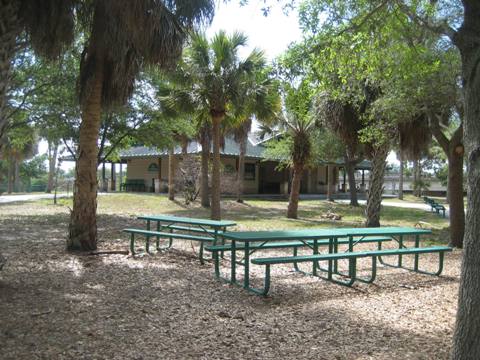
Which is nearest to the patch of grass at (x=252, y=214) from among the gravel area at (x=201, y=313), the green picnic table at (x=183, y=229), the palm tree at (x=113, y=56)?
the green picnic table at (x=183, y=229)

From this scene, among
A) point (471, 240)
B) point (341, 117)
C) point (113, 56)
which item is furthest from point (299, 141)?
point (471, 240)

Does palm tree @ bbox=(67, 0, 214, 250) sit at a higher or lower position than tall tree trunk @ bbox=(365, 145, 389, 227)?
higher

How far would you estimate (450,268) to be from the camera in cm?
840

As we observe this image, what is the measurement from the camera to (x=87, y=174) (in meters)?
8.55

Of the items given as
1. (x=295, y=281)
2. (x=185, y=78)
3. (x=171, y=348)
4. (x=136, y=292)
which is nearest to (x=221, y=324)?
(x=171, y=348)

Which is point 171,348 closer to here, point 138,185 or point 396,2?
point 396,2

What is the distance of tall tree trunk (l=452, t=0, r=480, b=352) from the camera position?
10.4 ft

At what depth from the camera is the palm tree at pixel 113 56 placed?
24.5 feet

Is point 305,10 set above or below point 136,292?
above

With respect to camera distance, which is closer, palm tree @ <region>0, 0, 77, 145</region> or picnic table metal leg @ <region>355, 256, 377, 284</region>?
palm tree @ <region>0, 0, 77, 145</region>

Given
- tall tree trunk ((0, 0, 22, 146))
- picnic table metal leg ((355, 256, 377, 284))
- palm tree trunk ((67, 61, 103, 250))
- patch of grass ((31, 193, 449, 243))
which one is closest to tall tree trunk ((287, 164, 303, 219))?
patch of grass ((31, 193, 449, 243))

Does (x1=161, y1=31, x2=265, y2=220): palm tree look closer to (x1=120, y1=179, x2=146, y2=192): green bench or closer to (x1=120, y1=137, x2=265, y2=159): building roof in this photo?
(x1=120, y1=137, x2=265, y2=159): building roof

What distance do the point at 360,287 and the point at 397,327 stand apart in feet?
6.16

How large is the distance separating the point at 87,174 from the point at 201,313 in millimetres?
4528
